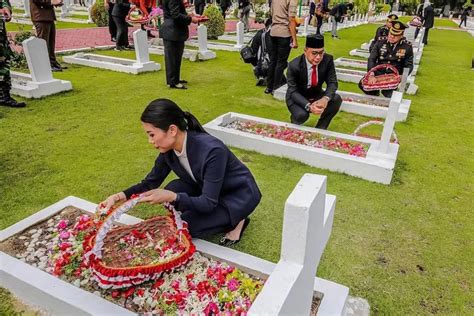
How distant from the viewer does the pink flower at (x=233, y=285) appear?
79.4 inches

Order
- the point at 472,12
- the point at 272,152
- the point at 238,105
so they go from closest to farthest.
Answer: the point at 272,152 → the point at 238,105 → the point at 472,12

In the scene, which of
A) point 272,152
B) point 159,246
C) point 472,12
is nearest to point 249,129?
point 272,152

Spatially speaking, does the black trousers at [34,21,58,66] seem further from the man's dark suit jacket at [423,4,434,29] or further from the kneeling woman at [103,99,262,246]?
the man's dark suit jacket at [423,4,434,29]

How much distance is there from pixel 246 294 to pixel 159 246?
23.9 inches

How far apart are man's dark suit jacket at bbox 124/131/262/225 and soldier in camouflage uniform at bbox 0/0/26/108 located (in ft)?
12.1

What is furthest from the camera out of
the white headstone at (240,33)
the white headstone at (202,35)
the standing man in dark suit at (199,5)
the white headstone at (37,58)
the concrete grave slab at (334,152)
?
the standing man in dark suit at (199,5)

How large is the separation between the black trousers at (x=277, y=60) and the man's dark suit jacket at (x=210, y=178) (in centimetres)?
417

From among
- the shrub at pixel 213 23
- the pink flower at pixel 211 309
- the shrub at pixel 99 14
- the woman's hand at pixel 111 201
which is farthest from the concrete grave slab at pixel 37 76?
the shrub at pixel 99 14

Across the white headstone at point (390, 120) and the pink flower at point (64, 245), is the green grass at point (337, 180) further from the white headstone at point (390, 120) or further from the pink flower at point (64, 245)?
the pink flower at point (64, 245)

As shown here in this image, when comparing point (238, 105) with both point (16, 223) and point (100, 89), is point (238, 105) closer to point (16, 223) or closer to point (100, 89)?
point (100, 89)

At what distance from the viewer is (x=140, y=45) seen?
7.37 metres

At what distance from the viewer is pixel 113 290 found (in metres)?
2.01

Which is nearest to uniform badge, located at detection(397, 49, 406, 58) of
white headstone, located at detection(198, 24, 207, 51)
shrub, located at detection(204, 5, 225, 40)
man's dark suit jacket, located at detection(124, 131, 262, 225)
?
man's dark suit jacket, located at detection(124, 131, 262, 225)

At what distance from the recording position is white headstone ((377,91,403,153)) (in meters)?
3.58
